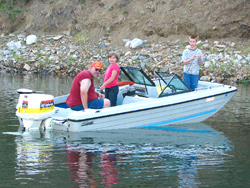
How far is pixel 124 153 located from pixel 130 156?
0.66 feet

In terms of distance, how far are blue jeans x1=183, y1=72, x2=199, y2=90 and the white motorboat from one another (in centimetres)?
22

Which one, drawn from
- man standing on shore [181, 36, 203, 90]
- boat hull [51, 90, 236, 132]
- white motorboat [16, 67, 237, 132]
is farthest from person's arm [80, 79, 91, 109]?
man standing on shore [181, 36, 203, 90]

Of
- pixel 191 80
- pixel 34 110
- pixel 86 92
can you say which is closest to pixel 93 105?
pixel 86 92

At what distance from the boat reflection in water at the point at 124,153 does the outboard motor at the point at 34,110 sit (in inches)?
8.5

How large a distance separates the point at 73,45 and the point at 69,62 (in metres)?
2.22

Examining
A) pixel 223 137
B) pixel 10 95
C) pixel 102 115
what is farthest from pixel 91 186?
pixel 10 95

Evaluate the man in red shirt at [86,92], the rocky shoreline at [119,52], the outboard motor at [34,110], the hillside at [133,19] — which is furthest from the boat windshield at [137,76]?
the hillside at [133,19]

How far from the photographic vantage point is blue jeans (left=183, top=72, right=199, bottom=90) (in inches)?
389

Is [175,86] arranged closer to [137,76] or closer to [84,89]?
[137,76]

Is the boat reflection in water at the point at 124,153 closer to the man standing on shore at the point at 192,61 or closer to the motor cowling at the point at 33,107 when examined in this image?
the motor cowling at the point at 33,107

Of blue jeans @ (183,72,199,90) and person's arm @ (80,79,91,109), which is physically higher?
blue jeans @ (183,72,199,90)

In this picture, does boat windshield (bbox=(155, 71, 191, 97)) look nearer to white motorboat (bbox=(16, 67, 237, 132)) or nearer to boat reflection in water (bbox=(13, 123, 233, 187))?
white motorboat (bbox=(16, 67, 237, 132))

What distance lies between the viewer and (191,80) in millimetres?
9930

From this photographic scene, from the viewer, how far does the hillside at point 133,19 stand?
855 inches
